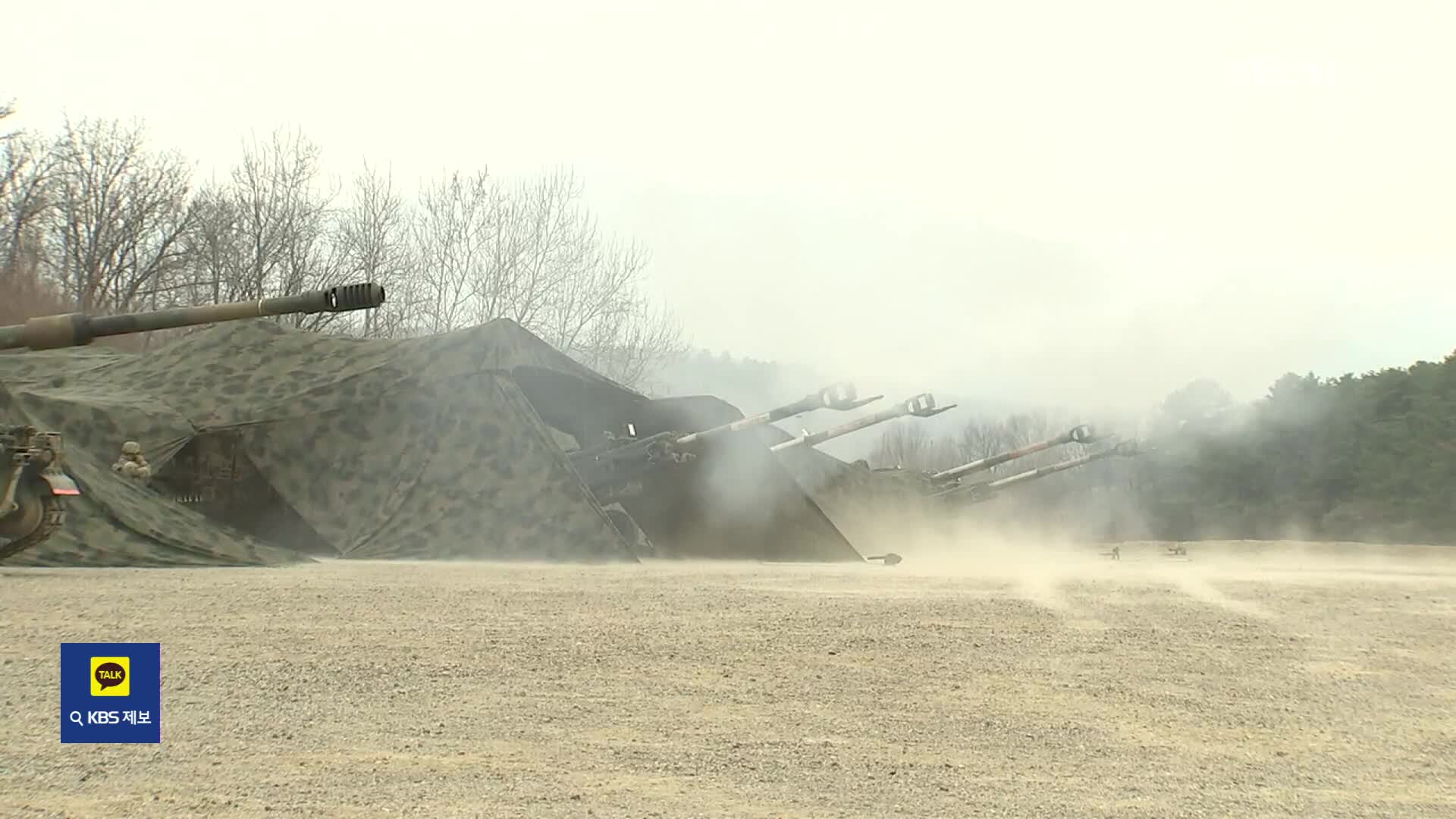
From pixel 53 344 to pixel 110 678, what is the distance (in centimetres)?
422

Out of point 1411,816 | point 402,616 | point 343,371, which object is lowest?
point 1411,816

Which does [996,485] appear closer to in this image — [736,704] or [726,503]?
[726,503]

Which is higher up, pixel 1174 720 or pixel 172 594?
pixel 172 594

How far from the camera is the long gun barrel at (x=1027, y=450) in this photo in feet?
92.6

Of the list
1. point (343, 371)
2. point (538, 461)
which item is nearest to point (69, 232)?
point (343, 371)

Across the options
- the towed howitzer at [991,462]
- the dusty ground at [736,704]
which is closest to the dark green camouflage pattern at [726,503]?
the dusty ground at [736,704]

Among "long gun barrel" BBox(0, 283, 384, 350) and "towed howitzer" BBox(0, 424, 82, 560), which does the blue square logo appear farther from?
"towed howitzer" BBox(0, 424, 82, 560)

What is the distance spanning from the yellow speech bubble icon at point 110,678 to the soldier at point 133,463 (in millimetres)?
10648

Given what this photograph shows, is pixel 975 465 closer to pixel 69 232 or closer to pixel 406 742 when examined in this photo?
pixel 406 742

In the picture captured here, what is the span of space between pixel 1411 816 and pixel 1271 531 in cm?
2597

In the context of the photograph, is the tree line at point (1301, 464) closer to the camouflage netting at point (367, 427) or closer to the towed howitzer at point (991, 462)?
the towed howitzer at point (991, 462)

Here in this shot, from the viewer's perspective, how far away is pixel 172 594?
10.3 meters

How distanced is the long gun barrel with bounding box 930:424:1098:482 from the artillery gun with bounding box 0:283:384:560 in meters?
20.6

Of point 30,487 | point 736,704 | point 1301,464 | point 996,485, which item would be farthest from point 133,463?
point 1301,464
